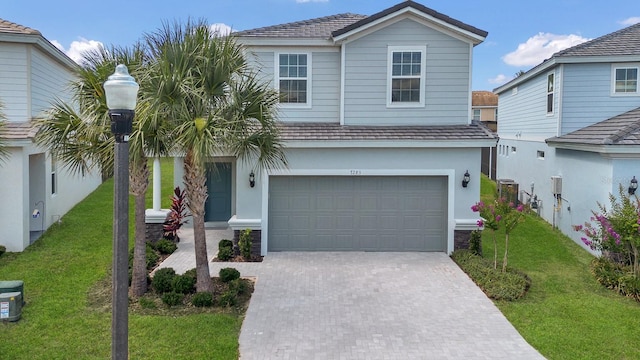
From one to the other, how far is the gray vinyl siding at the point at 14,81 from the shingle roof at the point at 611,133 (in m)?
14.8

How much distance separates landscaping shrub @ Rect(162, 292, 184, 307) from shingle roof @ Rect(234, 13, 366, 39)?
23.5 feet

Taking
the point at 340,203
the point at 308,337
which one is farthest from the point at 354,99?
the point at 308,337

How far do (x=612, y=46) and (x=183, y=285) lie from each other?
1455 centimetres

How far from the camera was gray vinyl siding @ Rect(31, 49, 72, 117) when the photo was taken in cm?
1320

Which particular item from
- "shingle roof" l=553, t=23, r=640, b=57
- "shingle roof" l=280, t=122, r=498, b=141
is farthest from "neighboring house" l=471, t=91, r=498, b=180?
"shingle roof" l=280, t=122, r=498, b=141

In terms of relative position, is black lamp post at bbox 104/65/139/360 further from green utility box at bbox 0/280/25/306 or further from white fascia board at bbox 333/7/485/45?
white fascia board at bbox 333/7/485/45

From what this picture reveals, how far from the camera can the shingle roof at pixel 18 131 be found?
11.7 metres

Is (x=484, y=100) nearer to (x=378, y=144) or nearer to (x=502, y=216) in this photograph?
(x=378, y=144)

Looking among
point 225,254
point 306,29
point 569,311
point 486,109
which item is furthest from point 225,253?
point 486,109

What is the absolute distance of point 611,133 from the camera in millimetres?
12234

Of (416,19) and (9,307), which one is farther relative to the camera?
(416,19)

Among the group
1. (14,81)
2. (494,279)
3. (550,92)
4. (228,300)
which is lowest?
(228,300)

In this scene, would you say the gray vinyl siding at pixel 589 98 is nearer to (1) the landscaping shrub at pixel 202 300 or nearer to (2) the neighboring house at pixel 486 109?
(1) the landscaping shrub at pixel 202 300

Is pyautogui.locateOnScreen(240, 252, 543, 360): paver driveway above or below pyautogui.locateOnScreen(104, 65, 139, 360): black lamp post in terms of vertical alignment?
below
